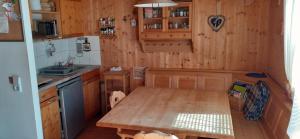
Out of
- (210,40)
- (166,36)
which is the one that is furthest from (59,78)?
(210,40)

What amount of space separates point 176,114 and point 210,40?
70.9 inches

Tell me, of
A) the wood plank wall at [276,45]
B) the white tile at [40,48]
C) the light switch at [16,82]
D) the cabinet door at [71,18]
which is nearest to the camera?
the light switch at [16,82]

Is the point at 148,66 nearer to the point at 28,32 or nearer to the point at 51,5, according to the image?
the point at 51,5

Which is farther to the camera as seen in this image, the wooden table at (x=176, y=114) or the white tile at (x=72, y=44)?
the white tile at (x=72, y=44)

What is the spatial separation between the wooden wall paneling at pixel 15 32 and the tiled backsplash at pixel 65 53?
3.38 feet

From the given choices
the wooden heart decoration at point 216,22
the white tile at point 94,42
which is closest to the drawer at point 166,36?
the wooden heart decoration at point 216,22

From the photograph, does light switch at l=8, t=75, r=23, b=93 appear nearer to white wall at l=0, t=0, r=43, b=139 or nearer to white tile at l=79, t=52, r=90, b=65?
white wall at l=0, t=0, r=43, b=139

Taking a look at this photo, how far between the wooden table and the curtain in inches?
20.9

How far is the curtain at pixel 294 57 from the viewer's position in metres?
2.10

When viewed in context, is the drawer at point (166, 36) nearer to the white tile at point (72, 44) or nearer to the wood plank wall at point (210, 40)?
the wood plank wall at point (210, 40)

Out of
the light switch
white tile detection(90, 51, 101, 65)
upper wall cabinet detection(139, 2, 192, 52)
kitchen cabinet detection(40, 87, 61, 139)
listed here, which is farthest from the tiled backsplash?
the light switch

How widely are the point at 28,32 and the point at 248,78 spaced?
9.64 feet

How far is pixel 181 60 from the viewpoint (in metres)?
4.01

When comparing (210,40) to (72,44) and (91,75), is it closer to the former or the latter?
(91,75)
